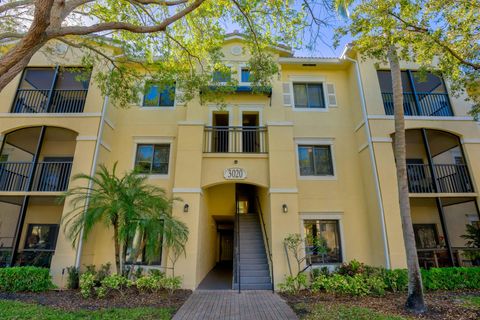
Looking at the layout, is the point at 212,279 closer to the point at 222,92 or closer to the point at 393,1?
the point at 222,92

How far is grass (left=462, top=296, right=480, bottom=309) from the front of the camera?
21.0 ft

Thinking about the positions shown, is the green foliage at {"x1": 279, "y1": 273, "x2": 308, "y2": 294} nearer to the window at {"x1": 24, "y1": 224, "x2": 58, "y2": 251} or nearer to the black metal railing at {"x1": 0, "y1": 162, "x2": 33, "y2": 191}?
the window at {"x1": 24, "y1": 224, "x2": 58, "y2": 251}

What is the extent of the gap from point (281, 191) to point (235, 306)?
169 inches

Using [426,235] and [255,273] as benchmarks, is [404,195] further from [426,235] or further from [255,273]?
[426,235]

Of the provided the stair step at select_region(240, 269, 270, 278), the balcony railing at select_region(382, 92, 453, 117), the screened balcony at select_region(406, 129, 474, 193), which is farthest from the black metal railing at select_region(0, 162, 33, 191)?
the screened balcony at select_region(406, 129, 474, 193)

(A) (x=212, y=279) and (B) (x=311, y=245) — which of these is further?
(A) (x=212, y=279)

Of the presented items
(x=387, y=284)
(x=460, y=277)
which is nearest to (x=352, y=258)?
(x=387, y=284)

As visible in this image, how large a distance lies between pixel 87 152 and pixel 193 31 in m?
6.34

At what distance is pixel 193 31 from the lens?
30.8ft

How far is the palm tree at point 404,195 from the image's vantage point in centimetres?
621

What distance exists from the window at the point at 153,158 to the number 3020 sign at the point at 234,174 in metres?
2.78

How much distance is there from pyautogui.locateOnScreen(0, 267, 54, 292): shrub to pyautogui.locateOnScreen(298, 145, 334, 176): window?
10.1 meters

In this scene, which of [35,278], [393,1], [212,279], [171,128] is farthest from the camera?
[171,128]

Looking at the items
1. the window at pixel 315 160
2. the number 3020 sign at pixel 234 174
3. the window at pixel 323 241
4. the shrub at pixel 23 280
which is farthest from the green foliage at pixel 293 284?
the shrub at pixel 23 280
